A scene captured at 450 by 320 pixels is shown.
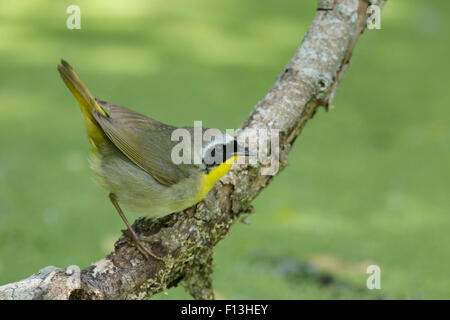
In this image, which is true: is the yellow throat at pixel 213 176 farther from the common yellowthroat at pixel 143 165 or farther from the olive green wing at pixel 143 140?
the olive green wing at pixel 143 140

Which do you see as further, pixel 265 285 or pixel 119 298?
pixel 265 285

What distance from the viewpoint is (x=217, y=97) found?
582cm

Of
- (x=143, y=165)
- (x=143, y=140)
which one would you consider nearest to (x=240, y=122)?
(x=143, y=140)

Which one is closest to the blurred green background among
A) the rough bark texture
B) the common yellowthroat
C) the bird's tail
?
the rough bark texture

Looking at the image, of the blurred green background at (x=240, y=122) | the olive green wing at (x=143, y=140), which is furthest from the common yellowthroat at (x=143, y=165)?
the blurred green background at (x=240, y=122)

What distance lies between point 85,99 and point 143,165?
0.43 metres

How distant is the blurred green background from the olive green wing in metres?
0.80

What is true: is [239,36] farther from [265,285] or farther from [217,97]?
[265,285]

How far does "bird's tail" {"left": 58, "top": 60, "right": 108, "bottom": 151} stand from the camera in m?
2.74

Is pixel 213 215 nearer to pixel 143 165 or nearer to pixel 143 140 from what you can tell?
pixel 143 165

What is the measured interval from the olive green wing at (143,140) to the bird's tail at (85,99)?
0.20ft

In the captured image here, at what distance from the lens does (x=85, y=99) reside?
278cm
